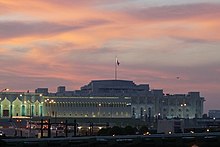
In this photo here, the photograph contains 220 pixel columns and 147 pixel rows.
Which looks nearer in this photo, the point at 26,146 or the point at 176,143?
the point at 26,146

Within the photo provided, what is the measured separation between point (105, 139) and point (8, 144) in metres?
13.3

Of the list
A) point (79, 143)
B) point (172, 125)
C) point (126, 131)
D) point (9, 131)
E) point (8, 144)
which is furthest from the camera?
point (9, 131)

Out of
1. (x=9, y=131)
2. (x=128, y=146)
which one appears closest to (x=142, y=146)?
(x=128, y=146)

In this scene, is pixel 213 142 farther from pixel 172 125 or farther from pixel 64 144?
pixel 172 125

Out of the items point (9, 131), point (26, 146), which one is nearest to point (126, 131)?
point (26, 146)

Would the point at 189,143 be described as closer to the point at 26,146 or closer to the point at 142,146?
the point at 142,146

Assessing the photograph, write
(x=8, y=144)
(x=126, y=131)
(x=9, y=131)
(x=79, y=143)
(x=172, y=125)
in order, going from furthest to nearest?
(x=9, y=131) < (x=172, y=125) < (x=126, y=131) < (x=79, y=143) < (x=8, y=144)

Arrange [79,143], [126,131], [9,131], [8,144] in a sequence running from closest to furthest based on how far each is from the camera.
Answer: [8,144], [79,143], [126,131], [9,131]

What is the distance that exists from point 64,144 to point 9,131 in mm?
89366

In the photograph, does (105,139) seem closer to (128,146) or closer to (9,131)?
(128,146)

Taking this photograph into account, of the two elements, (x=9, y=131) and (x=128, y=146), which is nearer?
(x=128, y=146)

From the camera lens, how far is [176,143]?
87938mm

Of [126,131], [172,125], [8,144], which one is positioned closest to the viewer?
[8,144]

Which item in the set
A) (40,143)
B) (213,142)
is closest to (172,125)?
(213,142)
